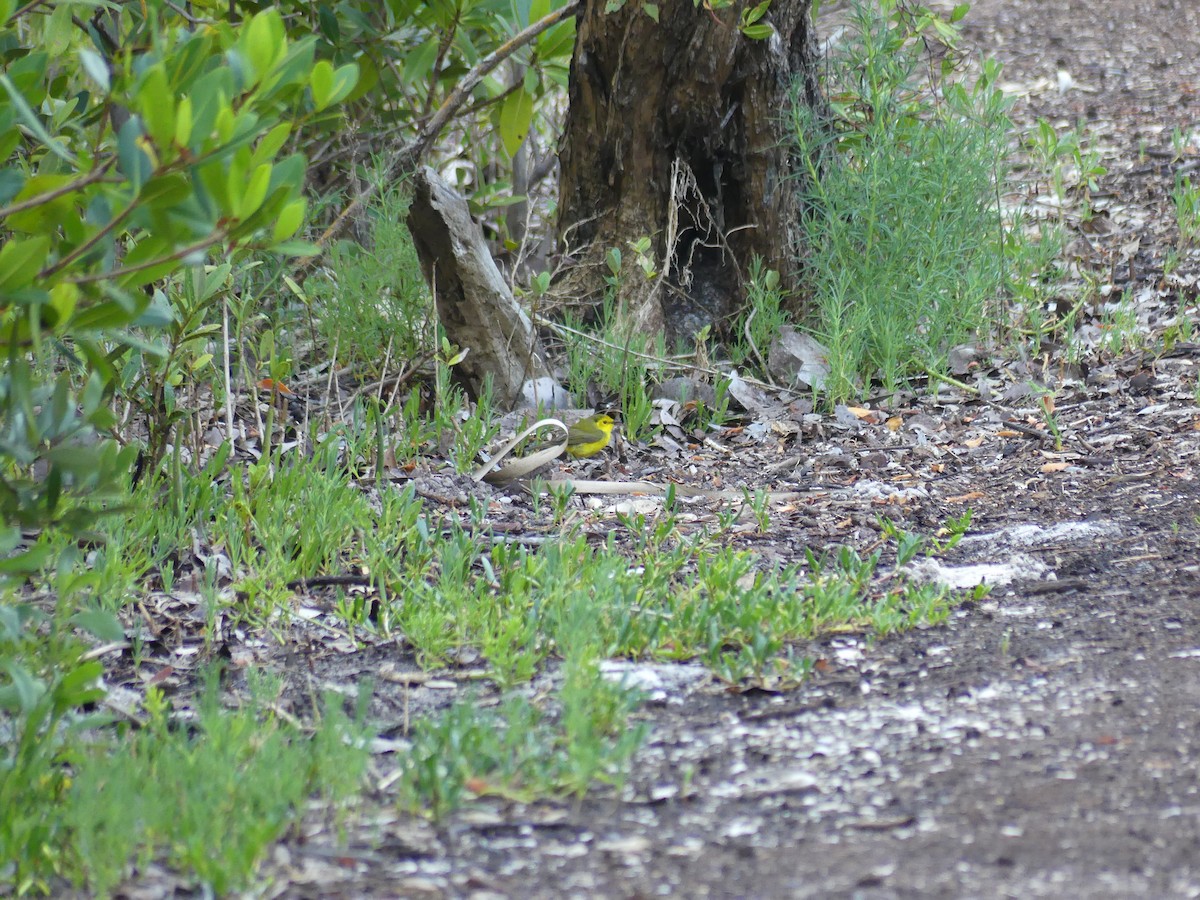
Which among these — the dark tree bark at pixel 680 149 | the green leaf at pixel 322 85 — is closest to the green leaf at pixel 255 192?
the green leaf at pixel 322 85

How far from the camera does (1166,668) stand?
7.24 ft

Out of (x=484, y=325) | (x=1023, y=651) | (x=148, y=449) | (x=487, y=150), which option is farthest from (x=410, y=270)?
(x=1023, y=651)

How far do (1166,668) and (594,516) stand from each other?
66.1 inches

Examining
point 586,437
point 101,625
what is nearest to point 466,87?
point 586,437

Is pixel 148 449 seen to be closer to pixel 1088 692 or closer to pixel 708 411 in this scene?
pixel 708 411

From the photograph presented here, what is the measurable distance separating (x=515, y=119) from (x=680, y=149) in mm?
827

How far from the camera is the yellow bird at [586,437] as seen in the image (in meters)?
4.08

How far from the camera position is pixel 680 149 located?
5004 mm

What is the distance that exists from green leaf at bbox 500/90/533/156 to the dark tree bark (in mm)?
300

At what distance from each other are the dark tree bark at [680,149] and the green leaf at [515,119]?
30 centimetres

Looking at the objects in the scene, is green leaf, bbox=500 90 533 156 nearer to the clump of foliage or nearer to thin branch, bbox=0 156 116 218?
the clump of foliage

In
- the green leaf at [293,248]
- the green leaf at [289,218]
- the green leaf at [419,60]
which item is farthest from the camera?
the green leaf at [419,60]

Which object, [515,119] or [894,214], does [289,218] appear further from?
[515,119]

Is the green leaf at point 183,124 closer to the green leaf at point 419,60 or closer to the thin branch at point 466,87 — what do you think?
the thin branch at point 466,87
